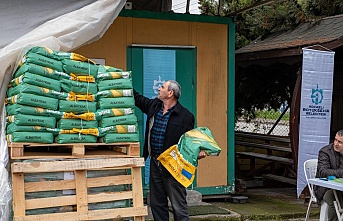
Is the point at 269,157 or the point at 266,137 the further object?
the point at 266,137

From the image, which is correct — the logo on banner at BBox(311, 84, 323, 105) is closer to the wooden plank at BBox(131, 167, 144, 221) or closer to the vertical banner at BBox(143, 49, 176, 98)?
the vertical banner at BBox(143, 49, 176, 98)

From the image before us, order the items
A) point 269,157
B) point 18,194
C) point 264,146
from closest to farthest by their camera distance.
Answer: point 18,194, point 269,157, point 264,146

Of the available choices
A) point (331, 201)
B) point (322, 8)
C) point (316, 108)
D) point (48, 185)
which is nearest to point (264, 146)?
point (316, 108)

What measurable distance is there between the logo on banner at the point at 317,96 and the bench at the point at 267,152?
186cm

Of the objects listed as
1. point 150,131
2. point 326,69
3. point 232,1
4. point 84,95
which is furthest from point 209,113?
point 232,1

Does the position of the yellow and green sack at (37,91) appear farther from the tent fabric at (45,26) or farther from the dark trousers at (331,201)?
the dark trousers at (331,201)

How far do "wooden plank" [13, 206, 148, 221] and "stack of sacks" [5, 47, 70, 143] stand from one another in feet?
2.27

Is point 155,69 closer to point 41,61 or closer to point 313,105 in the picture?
point 313,105

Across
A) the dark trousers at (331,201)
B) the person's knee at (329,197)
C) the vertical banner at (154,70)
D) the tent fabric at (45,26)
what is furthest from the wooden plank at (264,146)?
the tent fabric at (45,26)

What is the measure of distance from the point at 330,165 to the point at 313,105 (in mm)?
2447

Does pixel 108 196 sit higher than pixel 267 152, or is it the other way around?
pixel 108 196

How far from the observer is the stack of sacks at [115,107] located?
5.51 m

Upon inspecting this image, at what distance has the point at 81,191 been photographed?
5.30 meters

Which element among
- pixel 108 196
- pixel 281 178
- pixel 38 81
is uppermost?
pixel 38 81
